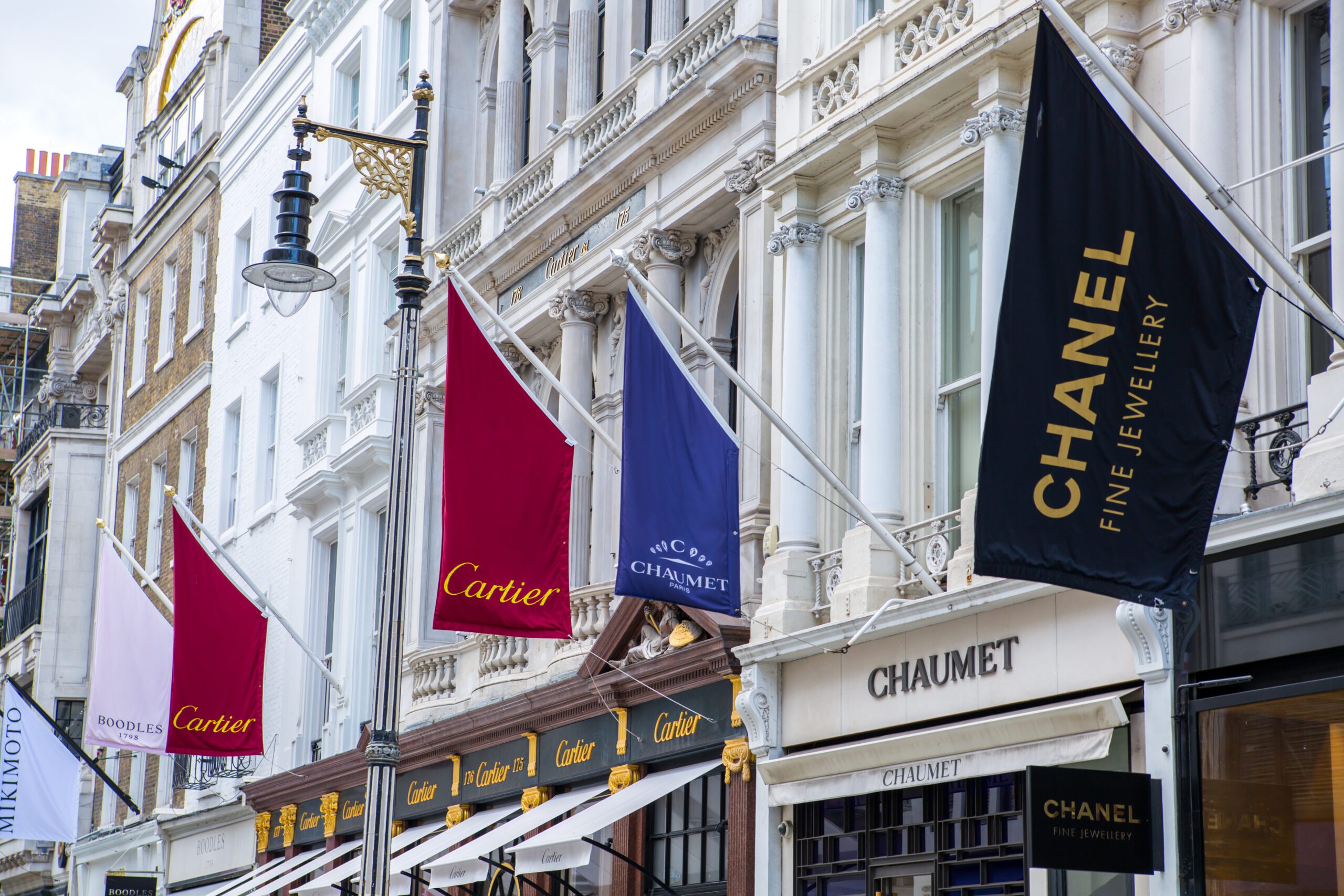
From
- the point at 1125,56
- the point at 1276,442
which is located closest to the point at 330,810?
the point at 1125,56

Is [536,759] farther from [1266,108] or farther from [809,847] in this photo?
[1266,108]

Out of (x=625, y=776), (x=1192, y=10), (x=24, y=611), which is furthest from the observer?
(x=24, y=611)

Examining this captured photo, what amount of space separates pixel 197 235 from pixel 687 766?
23.2 m

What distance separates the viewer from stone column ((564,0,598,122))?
2217 cm

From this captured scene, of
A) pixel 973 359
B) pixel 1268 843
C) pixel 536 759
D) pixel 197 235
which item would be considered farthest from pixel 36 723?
pixel 1268 843

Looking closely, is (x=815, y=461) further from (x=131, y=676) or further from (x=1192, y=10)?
(x=131, y=676)

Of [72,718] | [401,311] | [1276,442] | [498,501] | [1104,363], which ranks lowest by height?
[1104,363]

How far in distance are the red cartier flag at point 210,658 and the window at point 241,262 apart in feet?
40.9

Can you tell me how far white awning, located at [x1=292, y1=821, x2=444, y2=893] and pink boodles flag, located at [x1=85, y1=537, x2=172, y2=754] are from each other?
297 centimetres

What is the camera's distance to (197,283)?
37.8 m

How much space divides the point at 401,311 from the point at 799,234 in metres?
4.34

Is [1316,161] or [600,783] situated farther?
[600,783]

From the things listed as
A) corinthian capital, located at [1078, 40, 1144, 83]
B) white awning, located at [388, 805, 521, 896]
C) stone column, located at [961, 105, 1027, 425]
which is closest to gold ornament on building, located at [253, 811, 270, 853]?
white awning, located at [388, 805, 521, 896]

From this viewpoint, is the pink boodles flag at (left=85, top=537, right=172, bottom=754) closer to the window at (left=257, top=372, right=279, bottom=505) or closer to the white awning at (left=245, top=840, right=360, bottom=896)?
the white awning at (left=245, top=840, right=360, bottom=896)
